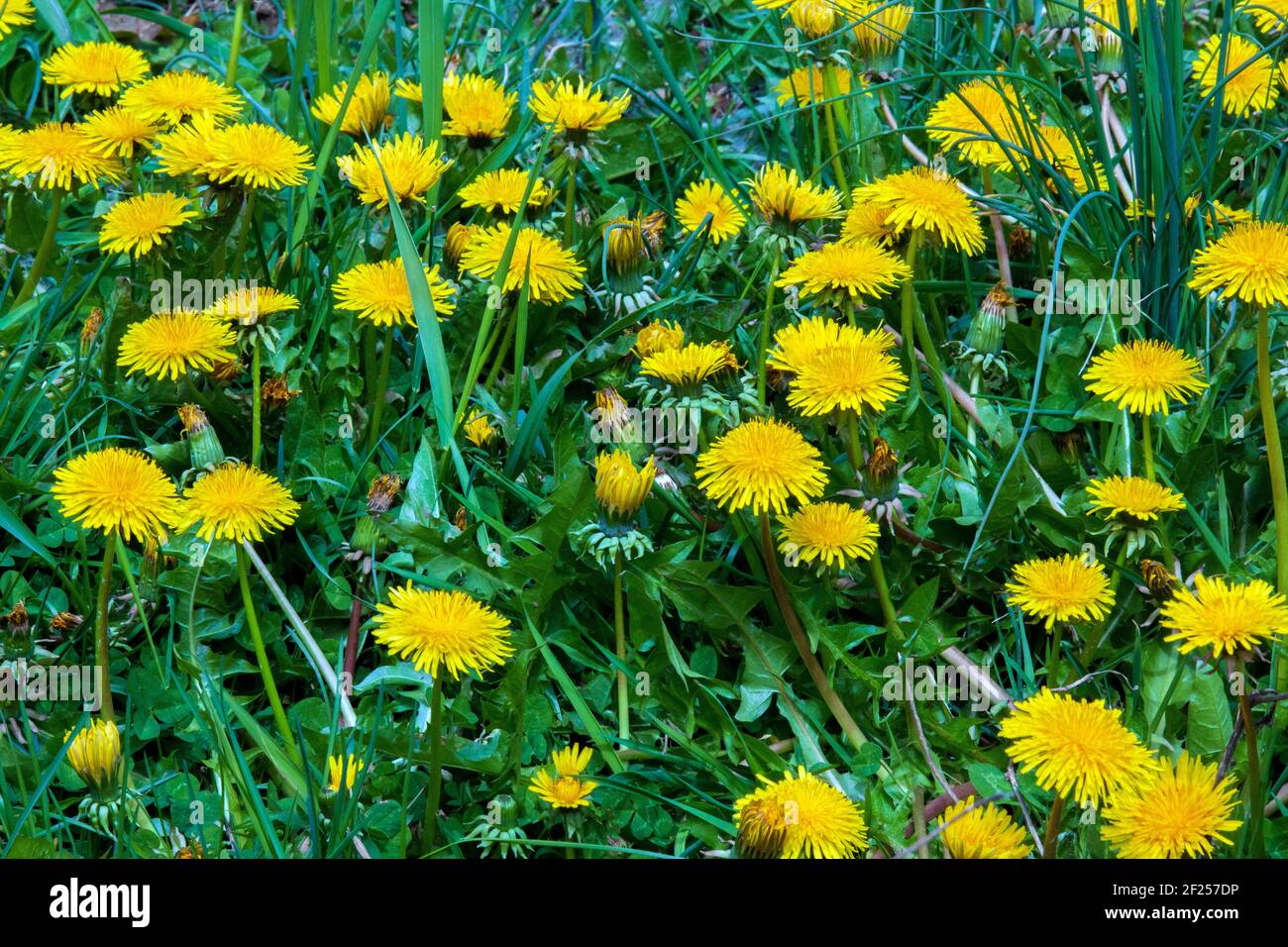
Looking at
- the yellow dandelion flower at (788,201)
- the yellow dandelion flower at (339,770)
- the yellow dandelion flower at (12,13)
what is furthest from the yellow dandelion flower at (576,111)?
the yellow dandelion flower at (339,770)

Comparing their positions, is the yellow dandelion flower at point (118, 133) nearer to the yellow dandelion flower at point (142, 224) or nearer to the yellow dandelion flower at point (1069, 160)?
the yellow dandelion flower at point (142, 224)

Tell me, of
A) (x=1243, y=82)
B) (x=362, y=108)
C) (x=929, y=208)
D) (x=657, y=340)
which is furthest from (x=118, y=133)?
(x=1243, y=82)

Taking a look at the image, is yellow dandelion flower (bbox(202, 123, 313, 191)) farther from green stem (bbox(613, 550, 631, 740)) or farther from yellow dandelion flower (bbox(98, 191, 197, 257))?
green stem (bbox(613, 550, 631, 740))

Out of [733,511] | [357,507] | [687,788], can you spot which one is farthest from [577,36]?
[687,788]

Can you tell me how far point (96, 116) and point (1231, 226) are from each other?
1.99 meters

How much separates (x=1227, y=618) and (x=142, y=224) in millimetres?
1810

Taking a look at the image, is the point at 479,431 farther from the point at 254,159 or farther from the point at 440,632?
the point at 440,632

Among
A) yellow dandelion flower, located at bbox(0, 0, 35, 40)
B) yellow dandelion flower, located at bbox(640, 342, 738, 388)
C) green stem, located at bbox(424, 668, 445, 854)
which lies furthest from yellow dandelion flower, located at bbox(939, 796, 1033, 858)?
yellow dandelion flower, located at bbox(0, 0, 35, 40)

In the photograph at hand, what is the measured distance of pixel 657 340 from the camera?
2320 millimetres

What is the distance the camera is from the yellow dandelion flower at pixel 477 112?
107 inches

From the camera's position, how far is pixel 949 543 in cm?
231

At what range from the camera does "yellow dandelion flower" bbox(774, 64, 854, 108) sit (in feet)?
9.28

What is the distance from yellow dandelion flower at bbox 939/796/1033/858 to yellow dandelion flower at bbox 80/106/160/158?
1.79 meters

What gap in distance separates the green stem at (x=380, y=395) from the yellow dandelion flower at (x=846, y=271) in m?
0.67
